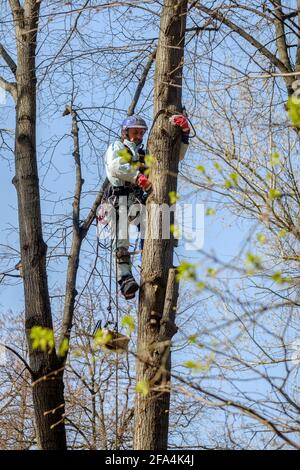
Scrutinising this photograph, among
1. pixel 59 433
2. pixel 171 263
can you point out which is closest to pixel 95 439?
pixel 59 433

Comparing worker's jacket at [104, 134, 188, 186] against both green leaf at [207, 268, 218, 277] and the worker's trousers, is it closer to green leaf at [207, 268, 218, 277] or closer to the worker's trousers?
the worker's trousers

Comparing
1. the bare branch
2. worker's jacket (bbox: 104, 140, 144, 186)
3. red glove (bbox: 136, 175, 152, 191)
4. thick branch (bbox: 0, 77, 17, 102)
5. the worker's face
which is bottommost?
red glove (bbox: 136, 175, 152, 191)

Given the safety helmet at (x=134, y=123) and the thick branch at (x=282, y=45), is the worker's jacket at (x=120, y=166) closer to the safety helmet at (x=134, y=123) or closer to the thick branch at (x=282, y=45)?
the safety helmet at (x=134, y=123)

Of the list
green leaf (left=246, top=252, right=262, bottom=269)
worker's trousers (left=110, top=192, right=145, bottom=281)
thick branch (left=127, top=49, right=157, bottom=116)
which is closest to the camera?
green leaf (left=246, top=252, right=262, bottom=269)

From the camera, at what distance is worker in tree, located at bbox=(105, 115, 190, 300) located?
6.52 meters

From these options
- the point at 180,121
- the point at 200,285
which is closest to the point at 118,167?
the point at 180,121

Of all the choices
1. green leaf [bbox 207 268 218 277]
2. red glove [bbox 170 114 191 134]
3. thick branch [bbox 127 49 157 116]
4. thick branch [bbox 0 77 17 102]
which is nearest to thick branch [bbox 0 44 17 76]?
thick branch [bbox 0 77 17 102]

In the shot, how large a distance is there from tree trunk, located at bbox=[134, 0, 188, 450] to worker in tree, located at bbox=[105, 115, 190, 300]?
130 millimetres

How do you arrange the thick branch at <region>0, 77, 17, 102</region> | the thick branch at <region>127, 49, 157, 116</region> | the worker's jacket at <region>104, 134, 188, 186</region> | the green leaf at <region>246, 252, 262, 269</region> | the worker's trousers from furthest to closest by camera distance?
the thick branch at <region>127, 49, 157, 116</region>, the thick branch at <region>0, 77, 17, 102</region>, the worker's trousers, the worker's jacket at <region>104, 134, 188, 186</region>, the green leaf at <region>246, 252, 262, 269</region>

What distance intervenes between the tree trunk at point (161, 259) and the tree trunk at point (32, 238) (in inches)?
22.7

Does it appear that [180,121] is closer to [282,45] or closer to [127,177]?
[127,177]

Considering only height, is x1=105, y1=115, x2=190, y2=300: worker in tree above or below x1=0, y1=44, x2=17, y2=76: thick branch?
below

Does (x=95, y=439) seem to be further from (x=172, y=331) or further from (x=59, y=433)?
(x=172, y=331)

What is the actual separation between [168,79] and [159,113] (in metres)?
0.25
